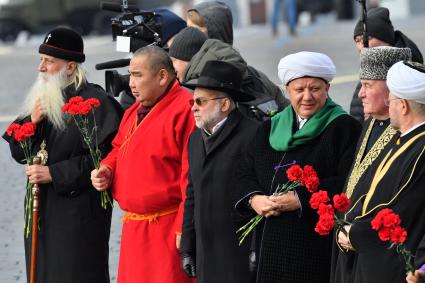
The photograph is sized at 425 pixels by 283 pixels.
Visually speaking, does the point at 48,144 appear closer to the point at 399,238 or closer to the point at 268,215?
the point at 268,215

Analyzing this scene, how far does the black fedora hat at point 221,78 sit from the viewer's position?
7047 mm

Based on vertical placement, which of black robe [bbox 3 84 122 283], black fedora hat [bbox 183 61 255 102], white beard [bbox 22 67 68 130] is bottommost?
black robe [bbox 3 84 122 283]

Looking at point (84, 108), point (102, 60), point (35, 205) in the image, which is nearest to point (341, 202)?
point (84, 108)

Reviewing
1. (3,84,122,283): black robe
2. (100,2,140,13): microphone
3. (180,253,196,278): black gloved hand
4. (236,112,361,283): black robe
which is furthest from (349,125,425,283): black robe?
(100,2,140,13): microphone

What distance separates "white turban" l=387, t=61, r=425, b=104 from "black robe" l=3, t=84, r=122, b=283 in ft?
8.11

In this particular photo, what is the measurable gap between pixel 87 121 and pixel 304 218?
1.68 m

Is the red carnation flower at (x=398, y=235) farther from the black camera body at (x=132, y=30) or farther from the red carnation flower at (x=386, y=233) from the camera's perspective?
the black camera body at (x=132, y=30)

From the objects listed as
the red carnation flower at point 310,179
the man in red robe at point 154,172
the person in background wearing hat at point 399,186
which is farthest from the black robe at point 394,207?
the man in red robe at point 154,172

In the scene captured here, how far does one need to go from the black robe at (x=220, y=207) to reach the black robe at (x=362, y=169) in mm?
750

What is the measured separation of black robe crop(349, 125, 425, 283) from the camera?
5875 mm

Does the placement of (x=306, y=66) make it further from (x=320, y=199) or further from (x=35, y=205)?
(x=35, y=205)

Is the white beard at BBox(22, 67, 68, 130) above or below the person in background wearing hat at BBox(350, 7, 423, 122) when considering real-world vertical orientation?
below

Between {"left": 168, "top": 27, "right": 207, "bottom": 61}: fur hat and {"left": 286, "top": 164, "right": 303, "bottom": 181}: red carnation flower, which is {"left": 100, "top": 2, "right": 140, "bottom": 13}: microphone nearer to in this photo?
{"left": 168, "top": 27, "right": 207, "bottom": 61}: fur hat

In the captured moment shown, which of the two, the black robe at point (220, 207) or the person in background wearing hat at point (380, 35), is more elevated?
the person in background wearing hat at point (380, 35)
